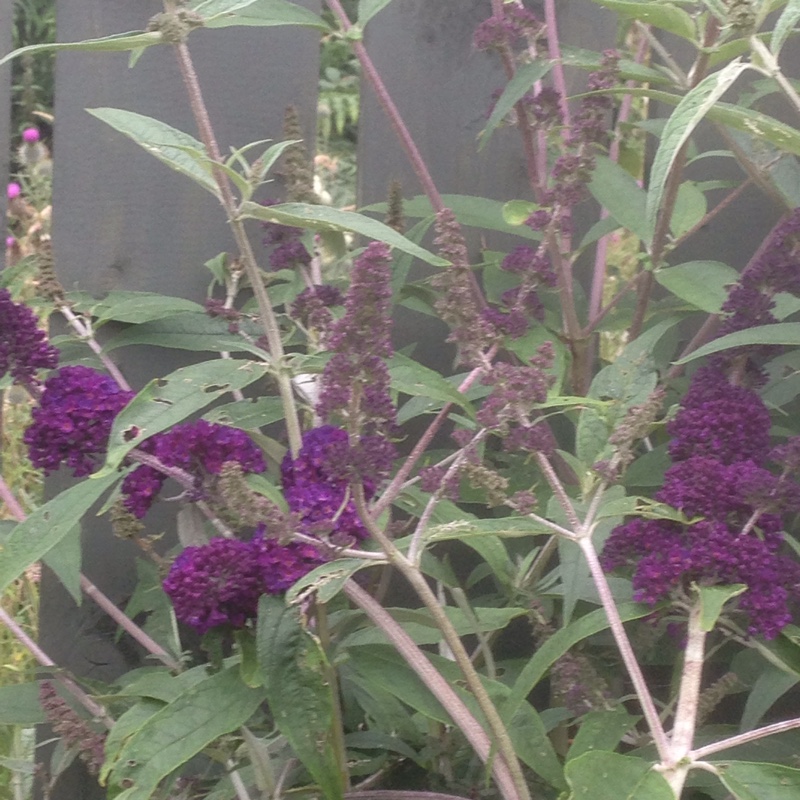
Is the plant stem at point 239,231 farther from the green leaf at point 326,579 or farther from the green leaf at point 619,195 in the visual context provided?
the green leaf at point 619,195

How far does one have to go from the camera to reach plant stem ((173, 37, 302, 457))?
76cm

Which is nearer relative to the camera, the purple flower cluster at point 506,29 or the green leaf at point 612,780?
the green leaf at point 612,780

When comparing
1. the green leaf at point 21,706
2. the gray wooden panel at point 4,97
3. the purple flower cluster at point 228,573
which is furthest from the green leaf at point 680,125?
the gray wooden panel at point 4,97

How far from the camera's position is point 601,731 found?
2.68ft

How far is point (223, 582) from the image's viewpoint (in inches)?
30.0

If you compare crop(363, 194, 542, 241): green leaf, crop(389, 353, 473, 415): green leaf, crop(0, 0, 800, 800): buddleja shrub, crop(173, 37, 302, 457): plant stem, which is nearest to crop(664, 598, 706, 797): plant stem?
crop(0, 0, 800, 800): buddleja shrub

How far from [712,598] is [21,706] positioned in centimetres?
65

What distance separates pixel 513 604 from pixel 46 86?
3.84 m

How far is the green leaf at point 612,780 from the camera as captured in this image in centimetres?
65

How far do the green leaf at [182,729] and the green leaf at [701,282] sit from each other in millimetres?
580

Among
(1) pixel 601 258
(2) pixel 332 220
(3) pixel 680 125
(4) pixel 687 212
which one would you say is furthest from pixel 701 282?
(2) pixel 332 220

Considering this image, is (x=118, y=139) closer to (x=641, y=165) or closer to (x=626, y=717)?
(x=641, y=165)

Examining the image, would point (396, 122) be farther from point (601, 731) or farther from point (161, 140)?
point (601, 731)

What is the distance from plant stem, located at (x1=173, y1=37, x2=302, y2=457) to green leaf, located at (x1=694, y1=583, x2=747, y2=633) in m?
0.34
